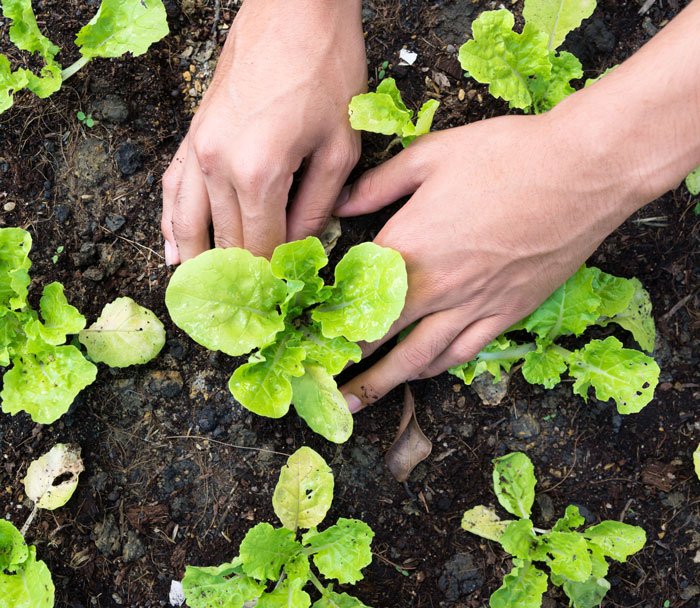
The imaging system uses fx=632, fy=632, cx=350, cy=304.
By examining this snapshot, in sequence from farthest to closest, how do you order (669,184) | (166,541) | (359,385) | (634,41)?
1. (634,41)
2. (166,541)
3. (359,385)
4. (669,184)

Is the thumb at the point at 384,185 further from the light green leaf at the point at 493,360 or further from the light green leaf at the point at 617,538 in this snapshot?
the light green leaf at the point at 617,538

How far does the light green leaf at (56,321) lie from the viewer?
2.16 m

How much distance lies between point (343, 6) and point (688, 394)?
6.35 ft

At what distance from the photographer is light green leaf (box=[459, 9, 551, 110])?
6.94 feet

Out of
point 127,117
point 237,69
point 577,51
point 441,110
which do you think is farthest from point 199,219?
point 577,51

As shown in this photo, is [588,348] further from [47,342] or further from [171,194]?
[47,342]

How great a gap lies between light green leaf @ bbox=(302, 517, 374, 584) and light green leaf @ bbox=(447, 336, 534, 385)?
0.63 meters

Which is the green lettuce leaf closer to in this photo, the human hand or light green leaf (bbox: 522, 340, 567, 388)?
the human hand

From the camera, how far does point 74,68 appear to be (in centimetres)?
235

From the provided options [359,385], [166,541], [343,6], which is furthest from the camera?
[166,541]

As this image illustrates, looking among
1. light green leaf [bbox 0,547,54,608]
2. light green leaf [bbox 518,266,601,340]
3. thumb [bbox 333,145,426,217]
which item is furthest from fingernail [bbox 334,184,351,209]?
light green leaf [bbox 0,547,54,608]

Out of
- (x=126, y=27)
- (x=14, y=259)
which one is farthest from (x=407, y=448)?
(x=126, y=27)

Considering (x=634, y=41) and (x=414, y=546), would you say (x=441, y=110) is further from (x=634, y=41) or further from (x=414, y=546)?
(x=414, y=546)

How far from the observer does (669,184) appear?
1904mm
